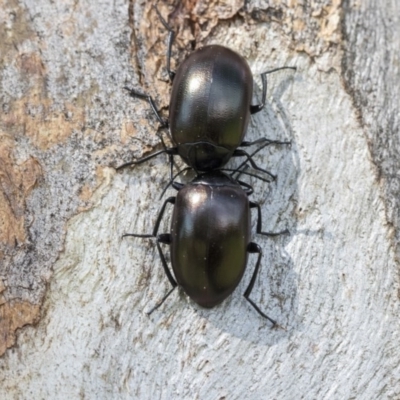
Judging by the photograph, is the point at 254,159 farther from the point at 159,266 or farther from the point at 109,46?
the point at 109,46

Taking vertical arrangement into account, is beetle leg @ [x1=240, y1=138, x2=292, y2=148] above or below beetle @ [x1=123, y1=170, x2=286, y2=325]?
above

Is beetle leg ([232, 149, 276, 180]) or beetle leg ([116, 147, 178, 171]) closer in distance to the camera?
beetle leg ([116, 147, 178, 171])

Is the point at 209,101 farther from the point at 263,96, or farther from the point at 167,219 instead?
the point at 167,219

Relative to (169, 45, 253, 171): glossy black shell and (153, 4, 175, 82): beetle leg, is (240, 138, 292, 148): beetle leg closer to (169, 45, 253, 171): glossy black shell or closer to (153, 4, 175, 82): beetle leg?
(169, 45, 253, 171): glossy black shell

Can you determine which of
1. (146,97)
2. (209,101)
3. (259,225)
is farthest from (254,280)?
(146,97)

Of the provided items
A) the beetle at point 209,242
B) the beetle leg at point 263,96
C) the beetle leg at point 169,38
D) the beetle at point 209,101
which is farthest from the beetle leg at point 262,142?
the beetle leg at point 169,38

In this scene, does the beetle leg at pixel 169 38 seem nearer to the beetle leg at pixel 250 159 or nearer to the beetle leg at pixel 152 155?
the beetle leg at pixel 152 155

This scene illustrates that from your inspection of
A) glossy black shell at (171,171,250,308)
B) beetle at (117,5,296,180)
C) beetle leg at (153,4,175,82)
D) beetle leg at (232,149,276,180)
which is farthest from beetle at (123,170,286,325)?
beetle leg at (153,4,175,82)

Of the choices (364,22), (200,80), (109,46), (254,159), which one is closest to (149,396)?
(254,159)
